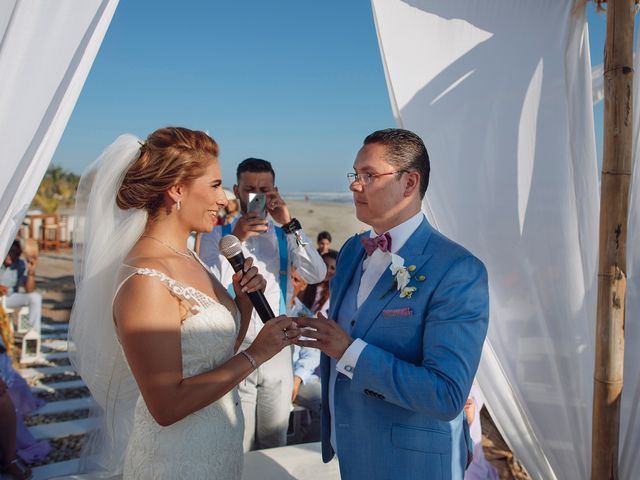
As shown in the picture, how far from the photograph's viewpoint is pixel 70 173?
2164 inches

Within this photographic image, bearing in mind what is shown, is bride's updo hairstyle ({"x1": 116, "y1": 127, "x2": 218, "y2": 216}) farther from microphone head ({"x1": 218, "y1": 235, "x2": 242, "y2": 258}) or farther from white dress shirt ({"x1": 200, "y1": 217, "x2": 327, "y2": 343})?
white dress shirt ({"x1": 200, "y1": 217, "x2": 327, "y2": 343})

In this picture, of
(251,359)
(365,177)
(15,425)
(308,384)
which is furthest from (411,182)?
(15,425)

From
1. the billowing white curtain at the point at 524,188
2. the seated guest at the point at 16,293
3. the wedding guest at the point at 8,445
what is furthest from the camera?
the seated guest at the point at 16,293

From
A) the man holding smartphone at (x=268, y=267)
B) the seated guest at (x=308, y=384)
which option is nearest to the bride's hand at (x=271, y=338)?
the man holding smartphone at (x=268, y=267)

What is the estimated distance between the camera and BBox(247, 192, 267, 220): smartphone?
3.65m

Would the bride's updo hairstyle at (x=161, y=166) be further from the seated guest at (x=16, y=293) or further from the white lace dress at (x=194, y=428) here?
the seated guest at (x=16, y=293)

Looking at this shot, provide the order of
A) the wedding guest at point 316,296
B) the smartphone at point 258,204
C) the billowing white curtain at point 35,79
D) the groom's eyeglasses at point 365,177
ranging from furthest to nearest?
the wedding guest at point 316,296 < the smartphone at point 258,204 < the groom's eyeglasses at point 365,177 < the billowing white curtain at point 35,79

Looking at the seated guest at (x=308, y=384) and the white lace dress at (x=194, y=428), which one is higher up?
the white lace dress at (x=194, y=428)

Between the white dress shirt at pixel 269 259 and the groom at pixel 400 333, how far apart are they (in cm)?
151

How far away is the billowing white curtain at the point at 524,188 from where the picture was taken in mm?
2734

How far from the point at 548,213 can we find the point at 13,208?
2533 mm

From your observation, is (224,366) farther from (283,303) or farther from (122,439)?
(283,303)

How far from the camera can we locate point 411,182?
221 centimetres

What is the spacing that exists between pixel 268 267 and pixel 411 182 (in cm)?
194
